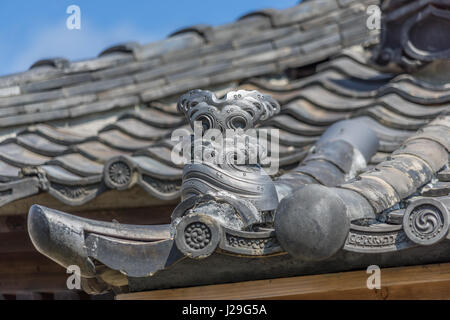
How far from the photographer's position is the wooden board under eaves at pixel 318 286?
10.5 ft

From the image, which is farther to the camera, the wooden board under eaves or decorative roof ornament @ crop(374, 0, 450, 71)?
decorative roof ornament @ crop(374, 0, 450, 71)

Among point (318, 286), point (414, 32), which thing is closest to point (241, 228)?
point (318, 286)

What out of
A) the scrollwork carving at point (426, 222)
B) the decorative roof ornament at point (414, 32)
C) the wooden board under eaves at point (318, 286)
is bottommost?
the wooden board under eaves at point (318, 286)

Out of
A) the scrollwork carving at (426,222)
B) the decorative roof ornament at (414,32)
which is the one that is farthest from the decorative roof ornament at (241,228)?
the decorative roof ornament at (414,32)

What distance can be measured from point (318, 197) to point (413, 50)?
10.9 feet

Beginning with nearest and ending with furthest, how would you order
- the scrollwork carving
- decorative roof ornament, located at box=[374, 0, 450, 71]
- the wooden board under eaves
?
1. the scrollwork carving
2. the wooden board under eaves
3. decorative roof ornament, located at box=[374, 0, 450, 71]

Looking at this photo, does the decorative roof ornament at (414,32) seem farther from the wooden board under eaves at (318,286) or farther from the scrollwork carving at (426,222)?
the scrollwork carving at (426,222)

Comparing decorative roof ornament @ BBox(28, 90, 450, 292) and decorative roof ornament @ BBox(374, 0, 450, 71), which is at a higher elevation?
decorative roof ornament @ BBox(374, 0, 450, 71)

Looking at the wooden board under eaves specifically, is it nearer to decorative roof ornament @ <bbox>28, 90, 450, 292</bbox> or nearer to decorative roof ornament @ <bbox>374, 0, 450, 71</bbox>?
decorative roof ornament @ <bbox>28, 90, 450, 292</bbox>

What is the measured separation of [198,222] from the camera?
308 cm

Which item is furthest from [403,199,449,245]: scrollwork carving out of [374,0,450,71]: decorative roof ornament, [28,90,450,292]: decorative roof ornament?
[374,0,450,71]: decorative roof ornament

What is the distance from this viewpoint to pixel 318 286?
329 centimetres

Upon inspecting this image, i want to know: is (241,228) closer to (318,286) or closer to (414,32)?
(318,286)

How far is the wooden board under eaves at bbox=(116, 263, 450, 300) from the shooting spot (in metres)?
3.20
